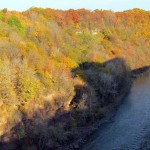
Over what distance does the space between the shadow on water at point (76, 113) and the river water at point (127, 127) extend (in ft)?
11.4

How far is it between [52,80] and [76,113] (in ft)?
25.1

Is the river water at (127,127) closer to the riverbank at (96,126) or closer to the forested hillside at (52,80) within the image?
the riverbank at (96,126)

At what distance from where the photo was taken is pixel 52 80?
6969cm

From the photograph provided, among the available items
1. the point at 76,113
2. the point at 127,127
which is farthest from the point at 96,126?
the point at 127,127

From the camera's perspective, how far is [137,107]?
7488 cm

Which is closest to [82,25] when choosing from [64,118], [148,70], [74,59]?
[148,70]

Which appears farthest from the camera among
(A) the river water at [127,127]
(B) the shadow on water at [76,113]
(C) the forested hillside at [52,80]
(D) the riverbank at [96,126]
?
(D) the riverbank at [96,126]

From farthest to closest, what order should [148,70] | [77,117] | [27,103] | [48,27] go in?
1. [148,70]
2. [48,27]
3. [77,117]
4. [27,103]

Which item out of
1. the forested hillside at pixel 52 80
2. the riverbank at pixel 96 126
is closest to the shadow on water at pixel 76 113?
the forested hillside at pixel 52 80

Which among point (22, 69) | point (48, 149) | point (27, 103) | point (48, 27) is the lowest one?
point (48, 149)

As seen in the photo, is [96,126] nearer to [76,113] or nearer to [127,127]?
[76,113]

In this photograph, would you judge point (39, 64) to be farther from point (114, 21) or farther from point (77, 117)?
point (114, 21)

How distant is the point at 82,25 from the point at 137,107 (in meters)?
76.2

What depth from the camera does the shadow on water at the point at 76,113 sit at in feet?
179
